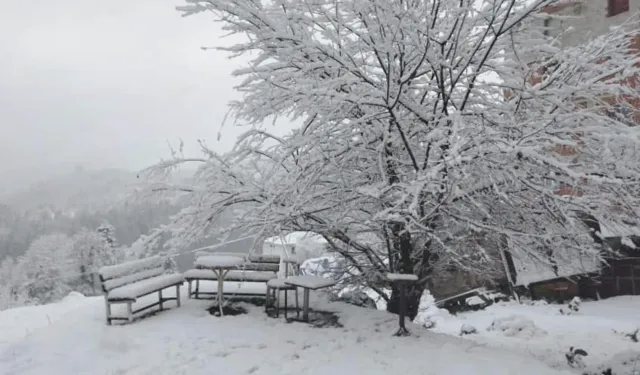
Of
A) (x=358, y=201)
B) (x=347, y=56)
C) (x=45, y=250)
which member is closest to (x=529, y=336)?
(x=358, y=201)

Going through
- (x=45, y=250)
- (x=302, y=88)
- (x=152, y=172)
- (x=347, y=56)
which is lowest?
(x=45, y=250)

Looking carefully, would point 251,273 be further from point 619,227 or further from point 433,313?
point 433,313

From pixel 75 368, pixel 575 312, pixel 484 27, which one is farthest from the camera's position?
pixel 575 312

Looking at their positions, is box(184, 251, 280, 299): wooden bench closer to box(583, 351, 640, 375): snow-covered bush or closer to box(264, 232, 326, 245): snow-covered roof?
box(264, 232, 326, 245): snow-covered roof

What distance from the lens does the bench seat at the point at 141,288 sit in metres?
5.54

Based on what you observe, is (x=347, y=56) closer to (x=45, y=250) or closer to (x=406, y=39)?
(x=406, y=39)

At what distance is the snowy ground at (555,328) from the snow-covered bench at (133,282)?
4678mm

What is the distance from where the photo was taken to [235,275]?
676 cm

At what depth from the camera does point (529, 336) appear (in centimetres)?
816

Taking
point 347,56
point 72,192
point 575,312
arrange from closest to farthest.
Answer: point 347,56 < point 575,312 < point 72,192

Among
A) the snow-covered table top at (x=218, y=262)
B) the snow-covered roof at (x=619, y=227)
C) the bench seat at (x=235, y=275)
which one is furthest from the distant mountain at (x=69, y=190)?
the snow-covered roof at (x=619, y=227)

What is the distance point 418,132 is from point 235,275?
3.49m

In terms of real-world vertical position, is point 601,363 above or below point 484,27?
below

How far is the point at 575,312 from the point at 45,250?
5161 centimetres
